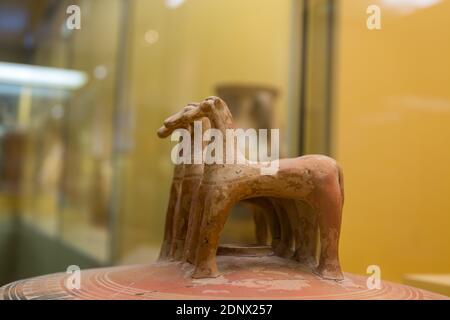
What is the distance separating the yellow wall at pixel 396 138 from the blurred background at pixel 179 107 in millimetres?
10

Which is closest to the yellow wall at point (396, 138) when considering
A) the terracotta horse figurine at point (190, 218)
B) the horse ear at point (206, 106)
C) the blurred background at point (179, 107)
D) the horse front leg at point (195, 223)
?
the blurred background at point (179, 107)

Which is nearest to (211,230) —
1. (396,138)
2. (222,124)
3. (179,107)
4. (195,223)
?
(195,223)

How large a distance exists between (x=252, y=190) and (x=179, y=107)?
2.54 meters

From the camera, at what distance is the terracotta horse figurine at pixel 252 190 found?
1684 millimetres

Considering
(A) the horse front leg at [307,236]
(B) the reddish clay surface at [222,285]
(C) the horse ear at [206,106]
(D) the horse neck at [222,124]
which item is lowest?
(B) the reddish clay surface at [222,285]

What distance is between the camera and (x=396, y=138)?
3.48 meters

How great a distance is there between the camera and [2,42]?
4098mm

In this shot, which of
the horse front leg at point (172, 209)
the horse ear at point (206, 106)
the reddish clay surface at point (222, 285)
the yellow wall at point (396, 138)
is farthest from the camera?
the yellow wall at point (396, 138)

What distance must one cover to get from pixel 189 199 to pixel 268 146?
1825 millimetres

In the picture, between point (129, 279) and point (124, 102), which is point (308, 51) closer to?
point (124, 102)

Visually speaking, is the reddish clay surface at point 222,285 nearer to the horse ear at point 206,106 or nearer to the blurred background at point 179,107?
the horse ear at point 206,106

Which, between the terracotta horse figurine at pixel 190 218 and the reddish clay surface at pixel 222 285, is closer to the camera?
the reddish clay surface at pixel 222 285

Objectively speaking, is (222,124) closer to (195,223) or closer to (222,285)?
(195,223)

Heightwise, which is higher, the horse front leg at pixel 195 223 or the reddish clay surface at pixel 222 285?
the horse front leg at pixel 195 223
